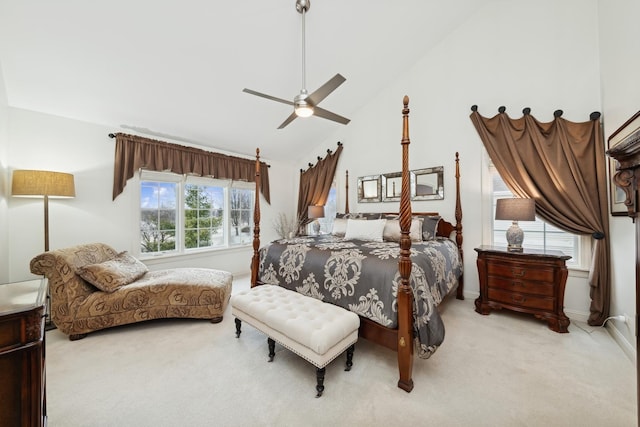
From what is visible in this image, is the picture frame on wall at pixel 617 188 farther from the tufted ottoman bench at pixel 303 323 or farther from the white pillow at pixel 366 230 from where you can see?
the tufted ottoman bench at pixel 303 323

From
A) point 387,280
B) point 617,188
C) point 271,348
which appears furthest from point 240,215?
point 617,188

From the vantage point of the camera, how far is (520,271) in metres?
2.75

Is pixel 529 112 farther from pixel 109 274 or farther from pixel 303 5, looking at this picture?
pixel 109 274

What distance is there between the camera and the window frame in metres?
3.68

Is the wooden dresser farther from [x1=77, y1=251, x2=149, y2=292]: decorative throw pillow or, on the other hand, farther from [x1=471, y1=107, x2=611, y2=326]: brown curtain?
[x1=471, y1=107, x2=611, y2=326]: brown curtain

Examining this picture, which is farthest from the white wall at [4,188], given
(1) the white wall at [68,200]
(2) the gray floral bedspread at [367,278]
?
(2) the gray floral bedspread at [367,278]

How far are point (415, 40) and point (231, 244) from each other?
4.53 meters

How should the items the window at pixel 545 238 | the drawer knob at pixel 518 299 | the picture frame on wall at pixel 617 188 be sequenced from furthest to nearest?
the window at pixel 545 238
the drawer knob at pixel 518 299
the picture frame on wall at pixel 617 188

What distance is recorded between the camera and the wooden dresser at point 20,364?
868 millimetres

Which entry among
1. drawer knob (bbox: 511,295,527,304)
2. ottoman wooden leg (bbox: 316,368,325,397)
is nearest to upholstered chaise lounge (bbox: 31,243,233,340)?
ottoman wooden leg (bbox: 316,368,325,397)

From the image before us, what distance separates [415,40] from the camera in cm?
361

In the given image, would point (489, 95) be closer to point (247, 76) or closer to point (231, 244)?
point (247, 76)

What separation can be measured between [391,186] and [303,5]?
2.79m

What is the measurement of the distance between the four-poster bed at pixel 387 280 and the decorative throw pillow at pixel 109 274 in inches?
55.1
